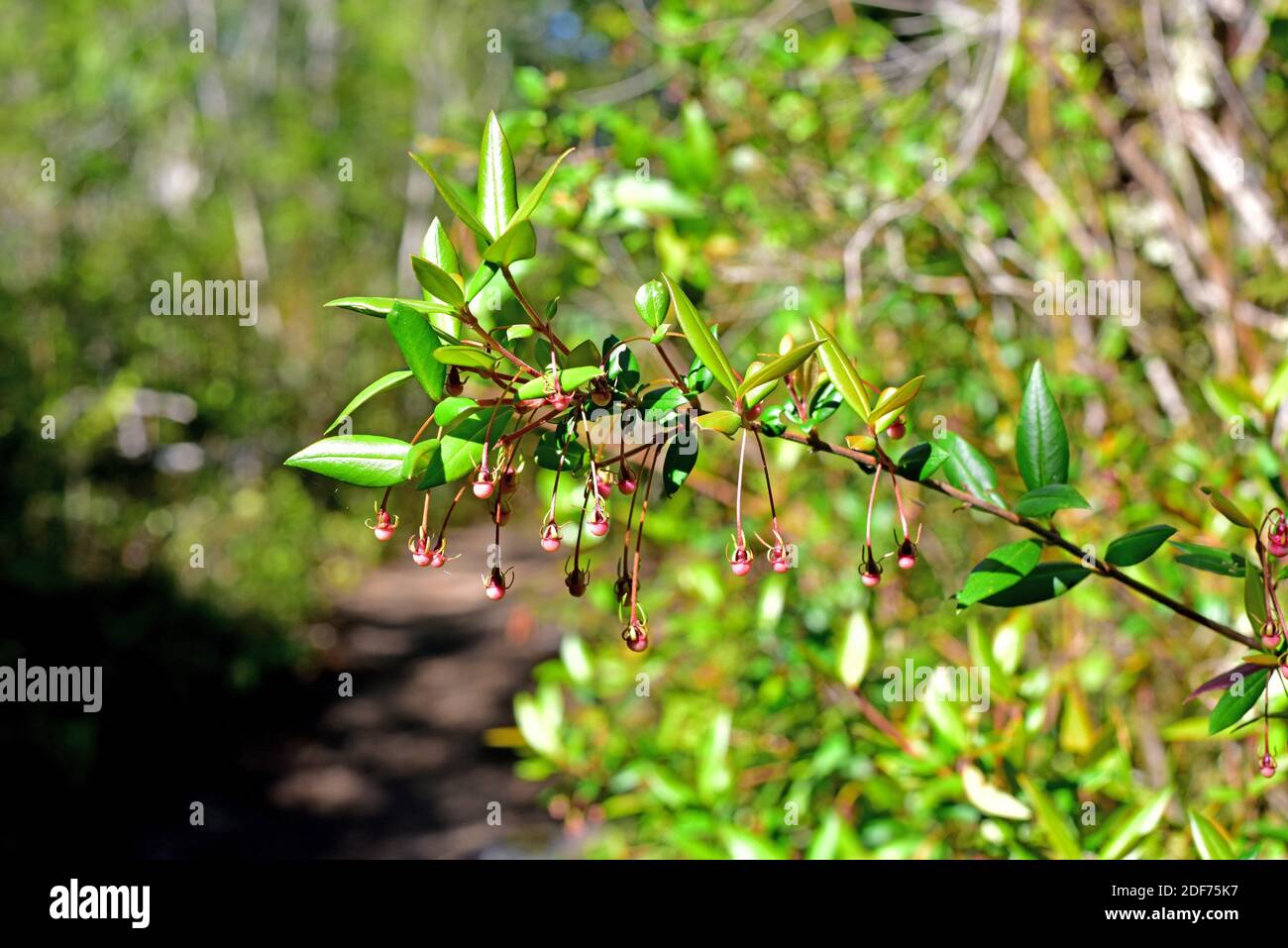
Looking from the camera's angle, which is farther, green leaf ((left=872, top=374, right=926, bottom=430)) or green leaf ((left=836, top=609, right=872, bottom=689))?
green leaf ((left=836, top=609, right=872, bottom=689))

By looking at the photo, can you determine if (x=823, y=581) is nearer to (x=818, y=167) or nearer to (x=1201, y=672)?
(x=1201, y=672)

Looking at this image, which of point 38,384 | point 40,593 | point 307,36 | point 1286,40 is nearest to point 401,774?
point 40,593

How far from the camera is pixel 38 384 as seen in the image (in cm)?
461

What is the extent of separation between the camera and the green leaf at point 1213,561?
0.72m

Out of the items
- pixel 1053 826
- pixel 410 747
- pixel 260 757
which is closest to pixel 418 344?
pixel 1053 826

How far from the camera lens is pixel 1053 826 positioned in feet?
3.27

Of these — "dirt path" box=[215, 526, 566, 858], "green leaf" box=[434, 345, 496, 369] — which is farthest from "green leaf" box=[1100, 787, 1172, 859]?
"dirt path" box=[215, 526, 566, 858]

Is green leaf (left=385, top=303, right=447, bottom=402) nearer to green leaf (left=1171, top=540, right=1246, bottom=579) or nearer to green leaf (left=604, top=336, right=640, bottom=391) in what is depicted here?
green leaf (left=604, top=336, right=640, bottom=391)

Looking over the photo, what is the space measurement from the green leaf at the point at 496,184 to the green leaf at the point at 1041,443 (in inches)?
15.8

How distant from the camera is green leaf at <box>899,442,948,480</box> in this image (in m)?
0.69

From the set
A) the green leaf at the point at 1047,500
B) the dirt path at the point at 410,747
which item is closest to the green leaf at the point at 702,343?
the green leaf at the point at 1047,500

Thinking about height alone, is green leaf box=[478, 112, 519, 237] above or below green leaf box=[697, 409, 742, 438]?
above

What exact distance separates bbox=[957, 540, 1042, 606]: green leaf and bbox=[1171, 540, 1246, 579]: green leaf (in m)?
0.11

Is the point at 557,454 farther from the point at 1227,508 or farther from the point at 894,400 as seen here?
the point at 1227,508
